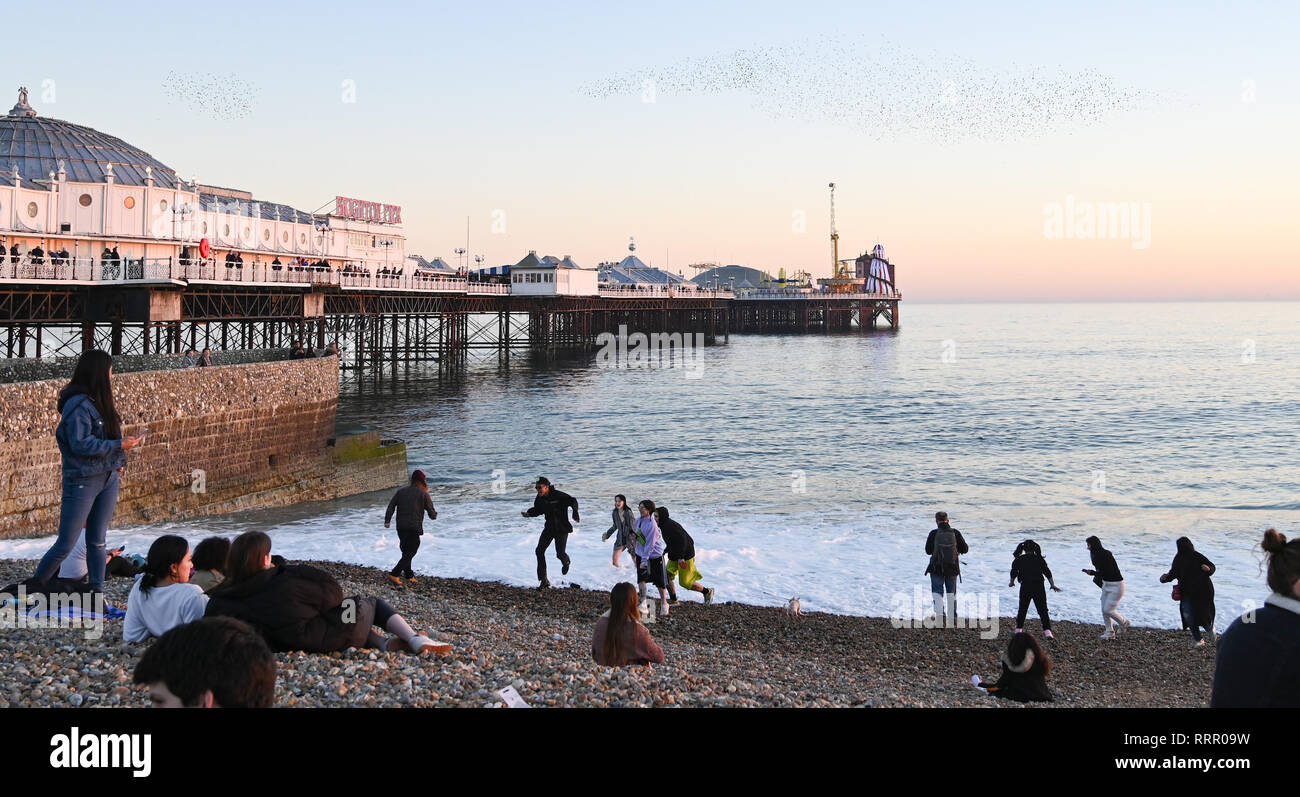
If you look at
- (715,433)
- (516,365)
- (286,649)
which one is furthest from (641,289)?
(286,649)

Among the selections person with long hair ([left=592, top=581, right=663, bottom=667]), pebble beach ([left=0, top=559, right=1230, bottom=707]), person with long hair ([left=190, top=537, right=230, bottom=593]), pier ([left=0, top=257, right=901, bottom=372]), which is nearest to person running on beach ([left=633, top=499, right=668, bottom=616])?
pebble beach ([left=0, top=559, right=1230, bottom=707])

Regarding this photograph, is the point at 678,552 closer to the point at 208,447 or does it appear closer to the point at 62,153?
the point at 208,447

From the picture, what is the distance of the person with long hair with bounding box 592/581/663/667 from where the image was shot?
24.3ft

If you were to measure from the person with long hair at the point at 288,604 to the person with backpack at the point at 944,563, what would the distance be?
713 cm

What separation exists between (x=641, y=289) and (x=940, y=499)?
7155cm

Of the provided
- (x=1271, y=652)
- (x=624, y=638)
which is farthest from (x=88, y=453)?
(x=1271, y=652)

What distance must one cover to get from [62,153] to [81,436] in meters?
40.5

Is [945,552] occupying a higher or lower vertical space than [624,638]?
lower

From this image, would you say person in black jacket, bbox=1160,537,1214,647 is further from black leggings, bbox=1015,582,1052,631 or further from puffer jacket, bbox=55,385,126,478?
puffer jacket, bbox=55,385,126,478

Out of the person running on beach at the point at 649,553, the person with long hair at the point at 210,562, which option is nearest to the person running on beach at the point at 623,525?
the person running on beach at the point at 649,553

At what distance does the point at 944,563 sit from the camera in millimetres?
11812

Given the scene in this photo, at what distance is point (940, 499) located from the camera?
23.6 m

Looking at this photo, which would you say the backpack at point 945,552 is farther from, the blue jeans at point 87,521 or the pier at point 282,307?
the pier at point 282,307
